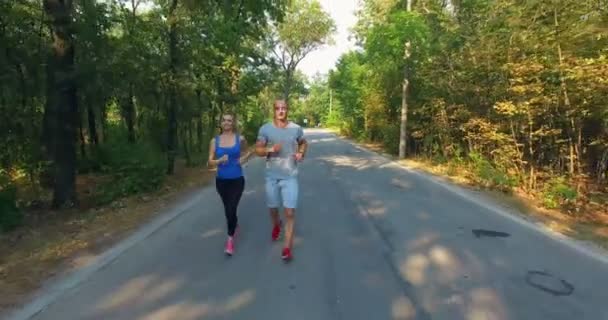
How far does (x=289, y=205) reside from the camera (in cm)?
573

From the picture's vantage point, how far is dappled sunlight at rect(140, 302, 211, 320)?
4.01 meters

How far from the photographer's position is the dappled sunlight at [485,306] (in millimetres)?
4121

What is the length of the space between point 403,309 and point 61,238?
5266 millimetres

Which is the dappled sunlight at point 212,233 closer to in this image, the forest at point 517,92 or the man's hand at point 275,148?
the man's hand at point 275,148

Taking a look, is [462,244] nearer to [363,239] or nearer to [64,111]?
[363,239]

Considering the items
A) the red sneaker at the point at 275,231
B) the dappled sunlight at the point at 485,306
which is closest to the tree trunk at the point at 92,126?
the red sneaker at the point at 275,231

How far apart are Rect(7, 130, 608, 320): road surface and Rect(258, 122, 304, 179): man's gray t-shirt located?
1074mm

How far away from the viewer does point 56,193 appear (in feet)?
31.4

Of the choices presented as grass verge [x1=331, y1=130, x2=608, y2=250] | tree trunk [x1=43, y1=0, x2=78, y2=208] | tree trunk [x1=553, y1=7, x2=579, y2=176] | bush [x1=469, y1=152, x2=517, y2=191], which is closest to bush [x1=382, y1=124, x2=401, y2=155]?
bush [x1=469, y1=152, x2=517, y2=191]

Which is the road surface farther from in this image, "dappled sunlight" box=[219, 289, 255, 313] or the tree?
the tree

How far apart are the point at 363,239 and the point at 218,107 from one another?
1614 cm

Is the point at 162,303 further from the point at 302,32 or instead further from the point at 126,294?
the point at 302,32

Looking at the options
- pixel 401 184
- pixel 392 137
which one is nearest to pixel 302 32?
pixel 392 137

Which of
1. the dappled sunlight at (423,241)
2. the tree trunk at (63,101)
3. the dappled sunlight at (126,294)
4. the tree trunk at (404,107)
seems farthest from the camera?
the tree trunk at (404,107)
